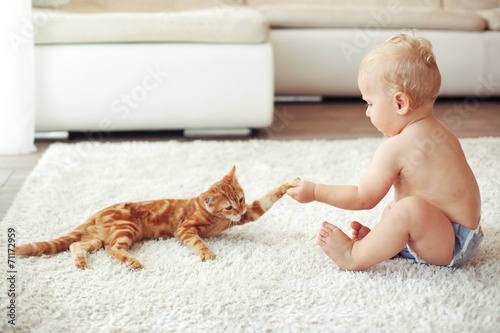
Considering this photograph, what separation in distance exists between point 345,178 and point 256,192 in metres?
0.33

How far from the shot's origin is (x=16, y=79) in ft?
6.58

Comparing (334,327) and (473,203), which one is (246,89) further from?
(334,327)

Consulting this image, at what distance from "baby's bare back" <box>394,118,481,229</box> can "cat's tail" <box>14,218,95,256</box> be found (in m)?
0.77

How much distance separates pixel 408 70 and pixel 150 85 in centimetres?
133

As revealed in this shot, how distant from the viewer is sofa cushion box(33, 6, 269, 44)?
6.72 feet

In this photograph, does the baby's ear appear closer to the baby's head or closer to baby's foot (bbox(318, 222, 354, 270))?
the baby's head

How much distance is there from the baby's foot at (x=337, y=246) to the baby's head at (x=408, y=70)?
12.6 inches

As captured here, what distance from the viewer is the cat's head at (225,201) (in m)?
1.21

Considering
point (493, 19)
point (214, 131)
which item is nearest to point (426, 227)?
point (214, 131)

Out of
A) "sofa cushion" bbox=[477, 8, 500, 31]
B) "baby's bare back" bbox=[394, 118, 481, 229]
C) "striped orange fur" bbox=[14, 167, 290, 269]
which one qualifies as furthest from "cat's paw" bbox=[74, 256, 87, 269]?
"sofa cushion" bbox=[477, 8, 500, 31]

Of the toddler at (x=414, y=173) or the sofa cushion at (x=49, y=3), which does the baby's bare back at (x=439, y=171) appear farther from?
the sofa cushion at (x=49, y=3)

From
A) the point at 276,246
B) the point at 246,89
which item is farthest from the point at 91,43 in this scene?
the point at 276,246

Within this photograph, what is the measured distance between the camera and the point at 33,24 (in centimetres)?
203

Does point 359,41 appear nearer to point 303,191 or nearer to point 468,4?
point 468,4
